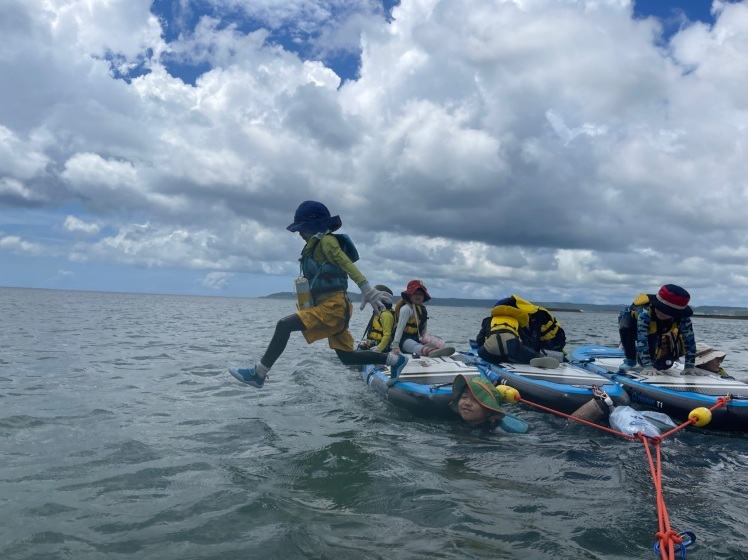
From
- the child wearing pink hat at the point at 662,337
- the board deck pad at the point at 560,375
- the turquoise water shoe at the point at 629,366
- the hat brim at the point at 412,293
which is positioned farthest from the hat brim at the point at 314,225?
the turquoise water shoe at the point at 629,366

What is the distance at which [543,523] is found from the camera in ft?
14.0

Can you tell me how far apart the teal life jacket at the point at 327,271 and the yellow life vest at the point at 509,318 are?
12.9 feet

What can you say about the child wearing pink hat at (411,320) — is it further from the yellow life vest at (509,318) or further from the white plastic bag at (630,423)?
the white plastic bag at (630,423)

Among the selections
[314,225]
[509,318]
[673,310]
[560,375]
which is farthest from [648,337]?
[314,225]

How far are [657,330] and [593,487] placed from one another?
526 centimetres

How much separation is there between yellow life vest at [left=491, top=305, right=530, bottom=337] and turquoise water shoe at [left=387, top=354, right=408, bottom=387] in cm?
247

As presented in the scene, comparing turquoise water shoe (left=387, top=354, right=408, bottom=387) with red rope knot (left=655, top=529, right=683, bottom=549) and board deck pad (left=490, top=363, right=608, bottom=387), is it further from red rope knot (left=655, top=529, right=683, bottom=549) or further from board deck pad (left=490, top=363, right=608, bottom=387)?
red rope knot (left=655, top=529, right=683, bottom=549)

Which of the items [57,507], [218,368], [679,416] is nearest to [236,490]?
[57,507]

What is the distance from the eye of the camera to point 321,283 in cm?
703

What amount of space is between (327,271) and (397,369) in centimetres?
217

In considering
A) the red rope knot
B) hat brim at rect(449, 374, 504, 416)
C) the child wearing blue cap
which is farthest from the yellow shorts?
the red rope knot

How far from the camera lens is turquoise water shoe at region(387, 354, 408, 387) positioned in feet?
25.8

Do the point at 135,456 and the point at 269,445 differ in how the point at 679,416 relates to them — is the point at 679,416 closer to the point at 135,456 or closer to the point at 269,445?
the point at 269,445

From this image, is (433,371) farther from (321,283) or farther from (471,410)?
(321,283)
